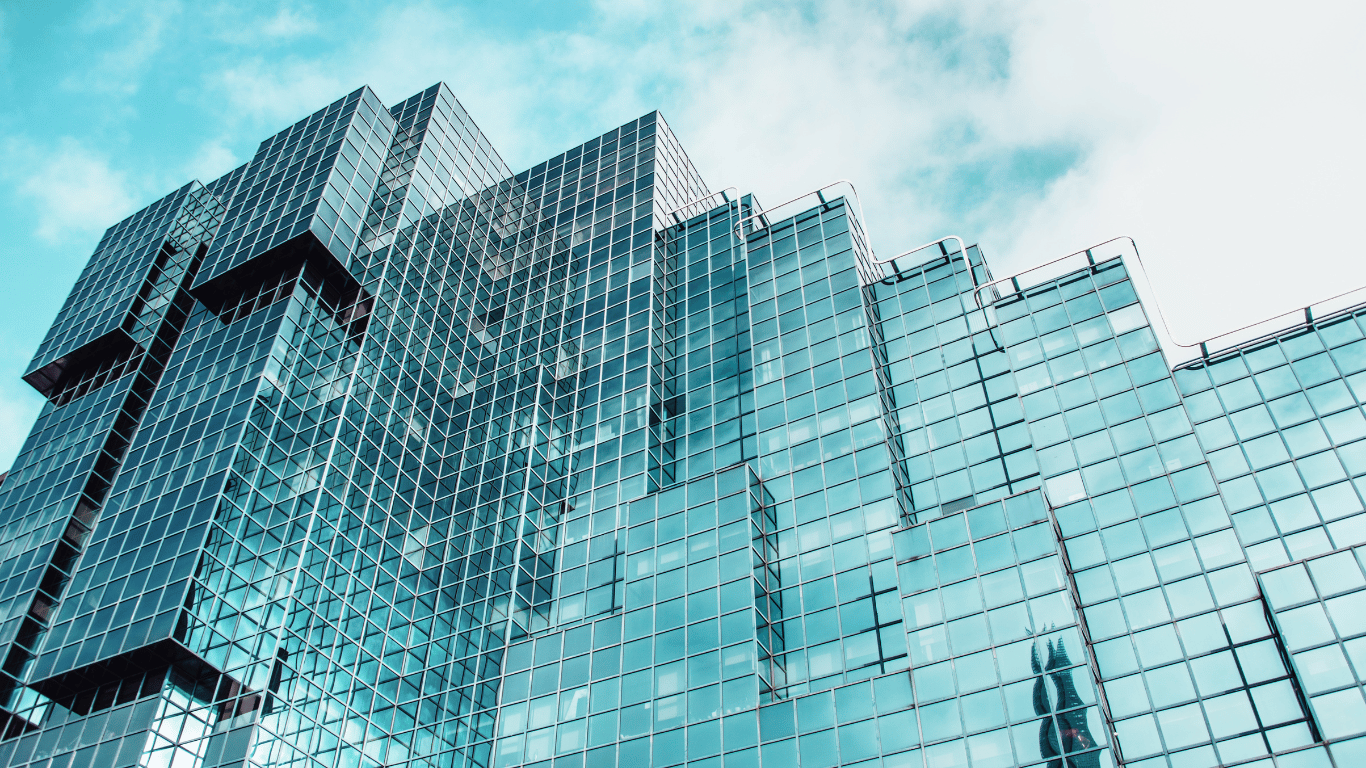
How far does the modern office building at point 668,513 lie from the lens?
39.6m

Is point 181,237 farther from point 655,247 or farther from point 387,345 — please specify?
point 655,247

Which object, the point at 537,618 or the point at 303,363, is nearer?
the point at 537,618

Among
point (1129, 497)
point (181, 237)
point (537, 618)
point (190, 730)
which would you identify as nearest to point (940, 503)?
point (1129, 497)

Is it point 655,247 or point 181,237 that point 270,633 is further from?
point 181,237

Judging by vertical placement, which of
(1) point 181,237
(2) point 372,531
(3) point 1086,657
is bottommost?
(3) point 1086,657

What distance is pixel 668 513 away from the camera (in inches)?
1969

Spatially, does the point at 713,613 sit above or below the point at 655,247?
below

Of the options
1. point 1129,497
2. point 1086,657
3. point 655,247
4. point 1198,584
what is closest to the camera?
point 1086,657

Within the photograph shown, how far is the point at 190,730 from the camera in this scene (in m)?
44.6

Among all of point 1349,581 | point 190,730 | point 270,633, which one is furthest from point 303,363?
point 1349,581

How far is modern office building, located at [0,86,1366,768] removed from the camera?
3959 cm

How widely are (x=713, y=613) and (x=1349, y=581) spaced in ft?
76.4

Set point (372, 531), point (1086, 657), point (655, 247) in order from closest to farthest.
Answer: point (1086, 657), point (372, 531), point (655, 247)

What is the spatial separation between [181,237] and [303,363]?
79.3 feet
